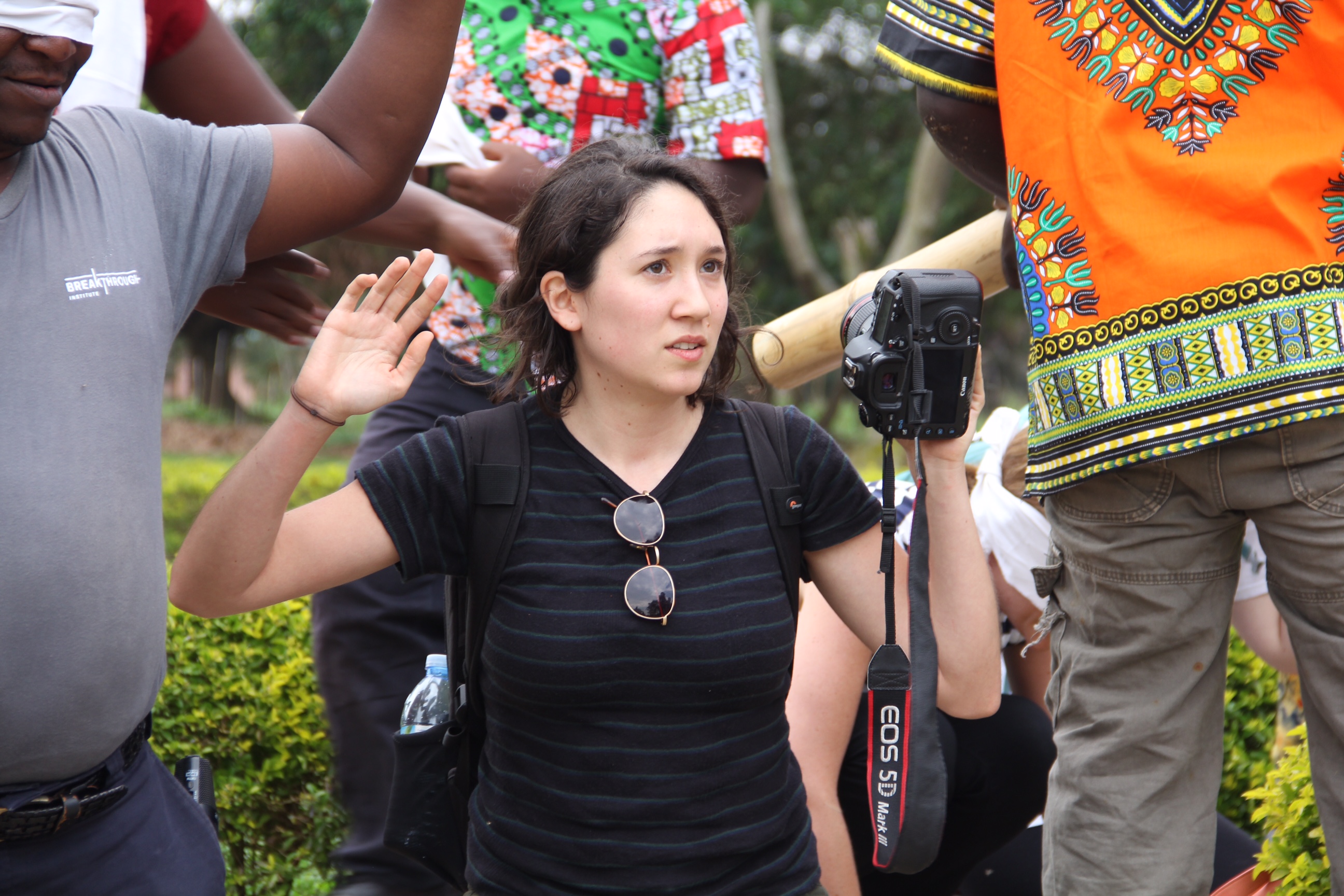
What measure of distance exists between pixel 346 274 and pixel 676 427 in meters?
15.6

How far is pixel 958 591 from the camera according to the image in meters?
1.96

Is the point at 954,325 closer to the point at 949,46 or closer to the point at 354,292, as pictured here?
the point at 949,46

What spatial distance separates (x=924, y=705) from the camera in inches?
76.0

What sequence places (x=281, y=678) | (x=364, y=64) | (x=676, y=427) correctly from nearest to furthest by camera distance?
(x=364, y=64) → (x=676, y=427) → (x=281, y=678)

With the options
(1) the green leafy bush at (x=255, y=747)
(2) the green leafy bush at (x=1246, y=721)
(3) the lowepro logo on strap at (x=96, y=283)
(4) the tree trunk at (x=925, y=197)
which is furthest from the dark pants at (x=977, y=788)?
(4) the tree trunk at (x=925, y=197)

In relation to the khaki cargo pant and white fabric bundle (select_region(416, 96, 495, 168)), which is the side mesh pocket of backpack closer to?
white fabric bundle (select_region(416, 96, 495, 168))

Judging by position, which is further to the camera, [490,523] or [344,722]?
[344,722]

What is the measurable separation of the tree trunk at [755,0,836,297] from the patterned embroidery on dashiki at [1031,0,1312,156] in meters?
11.3

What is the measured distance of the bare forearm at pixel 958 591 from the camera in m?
1.95

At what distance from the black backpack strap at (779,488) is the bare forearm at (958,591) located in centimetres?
22

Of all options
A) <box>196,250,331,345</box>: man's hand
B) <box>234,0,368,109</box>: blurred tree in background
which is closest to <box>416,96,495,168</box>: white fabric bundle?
<box>196,250,331,345</box>: man's hand

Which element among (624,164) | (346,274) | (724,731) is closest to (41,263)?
(624,164)

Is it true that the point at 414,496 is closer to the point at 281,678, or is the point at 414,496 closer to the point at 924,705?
the point at 924,705

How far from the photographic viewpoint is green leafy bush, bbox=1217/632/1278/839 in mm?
3533
